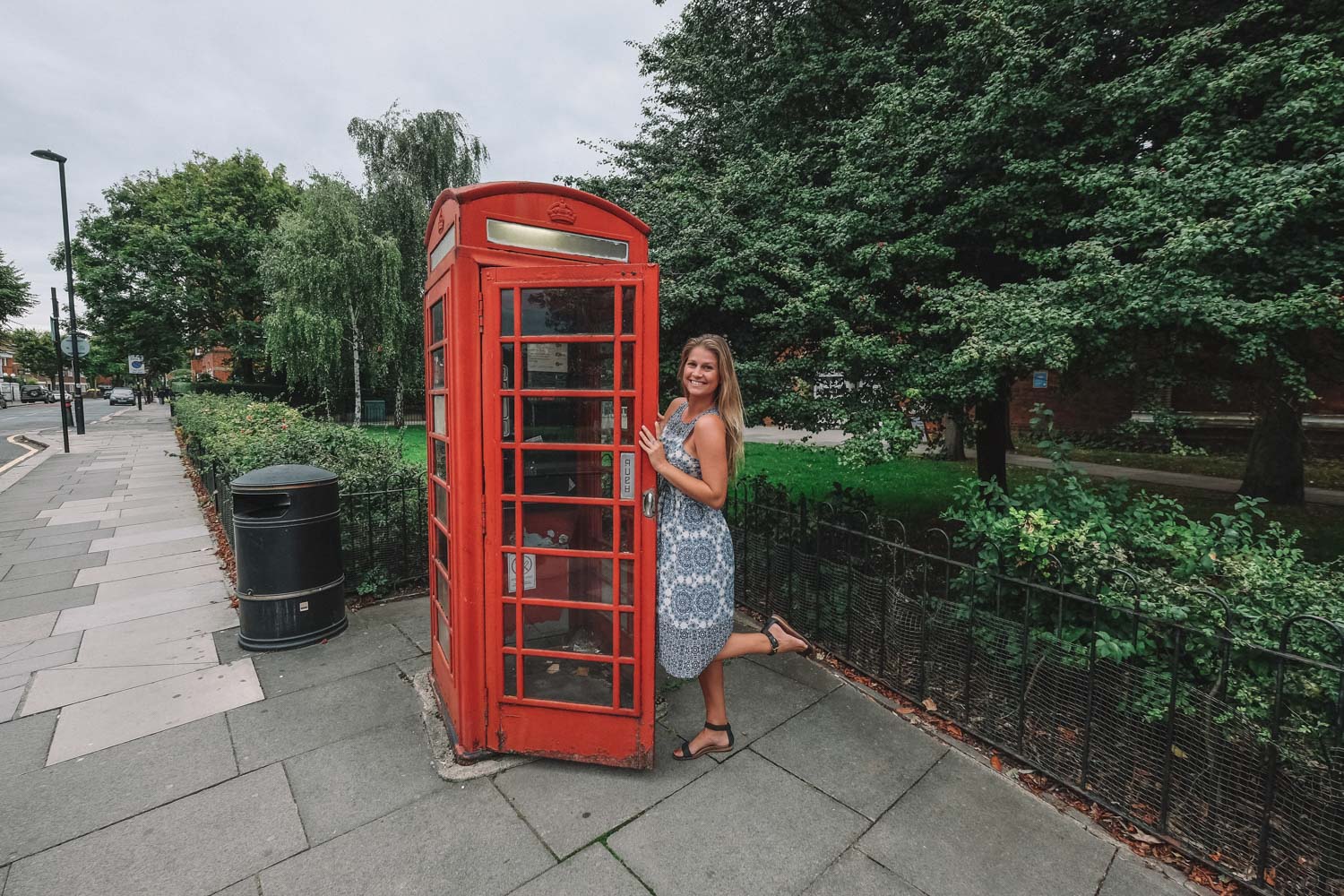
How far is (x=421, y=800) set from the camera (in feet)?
8.82

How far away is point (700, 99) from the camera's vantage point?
698 centimetres

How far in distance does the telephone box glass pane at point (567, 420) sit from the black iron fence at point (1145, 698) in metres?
1.91

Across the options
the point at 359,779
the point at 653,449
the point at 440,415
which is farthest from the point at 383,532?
the point at 653,449

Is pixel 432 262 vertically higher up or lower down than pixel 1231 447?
higher up

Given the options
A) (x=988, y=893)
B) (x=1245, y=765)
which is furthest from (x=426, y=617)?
(x=1245, y=765)

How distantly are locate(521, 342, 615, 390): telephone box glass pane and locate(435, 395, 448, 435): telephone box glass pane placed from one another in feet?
2.00

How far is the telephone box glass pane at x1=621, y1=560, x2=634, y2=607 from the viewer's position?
2.81 m

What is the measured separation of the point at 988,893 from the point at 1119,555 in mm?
1709

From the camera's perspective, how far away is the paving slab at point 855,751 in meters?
2.79

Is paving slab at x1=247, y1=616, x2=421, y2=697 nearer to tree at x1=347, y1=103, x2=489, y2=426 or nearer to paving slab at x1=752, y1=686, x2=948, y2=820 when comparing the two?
paving slab at x1=752, y1=686, x2=948, y2=820

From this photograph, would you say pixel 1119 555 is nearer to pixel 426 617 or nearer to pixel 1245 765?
pixel 1245 765

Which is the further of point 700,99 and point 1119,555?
point 700,99

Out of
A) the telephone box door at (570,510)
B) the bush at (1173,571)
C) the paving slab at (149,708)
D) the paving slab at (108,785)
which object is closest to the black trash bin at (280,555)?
the paving slab at (149,708)

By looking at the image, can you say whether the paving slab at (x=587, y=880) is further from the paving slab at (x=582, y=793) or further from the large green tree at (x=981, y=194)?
the large green tree at (x=981, y=194)
